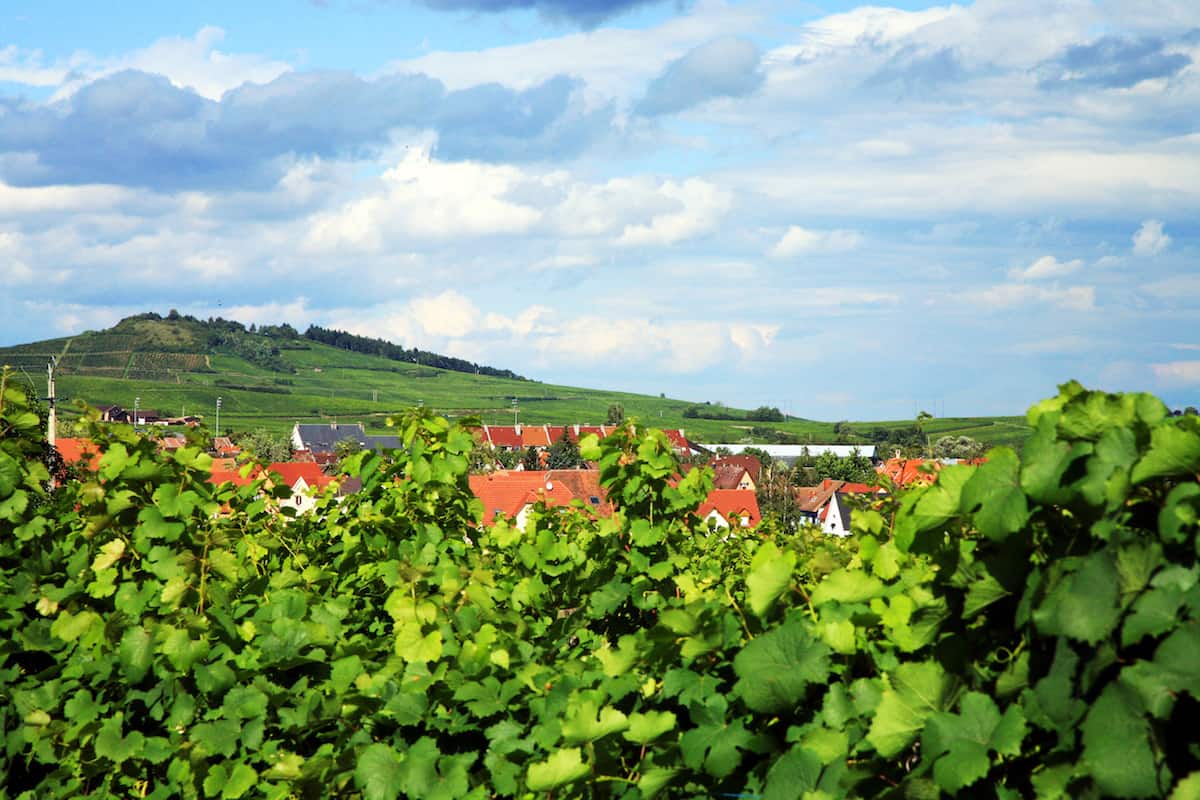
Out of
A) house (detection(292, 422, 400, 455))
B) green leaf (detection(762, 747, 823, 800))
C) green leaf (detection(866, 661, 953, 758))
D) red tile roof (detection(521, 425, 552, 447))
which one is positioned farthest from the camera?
red tile roof (detection(521, 425, 552, 447))

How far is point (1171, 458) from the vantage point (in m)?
2.25

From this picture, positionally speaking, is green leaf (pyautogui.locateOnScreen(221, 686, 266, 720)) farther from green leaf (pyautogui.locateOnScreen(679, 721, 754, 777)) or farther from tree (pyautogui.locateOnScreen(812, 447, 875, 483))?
tree (pyautogui.locateOnScreen(812, 447, 875, 483))

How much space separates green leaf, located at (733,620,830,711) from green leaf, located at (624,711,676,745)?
0.28 meters

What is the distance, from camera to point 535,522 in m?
7.92

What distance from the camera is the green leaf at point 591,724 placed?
3207 mm

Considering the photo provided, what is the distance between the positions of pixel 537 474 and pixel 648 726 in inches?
884

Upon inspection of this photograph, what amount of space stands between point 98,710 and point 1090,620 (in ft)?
14.3

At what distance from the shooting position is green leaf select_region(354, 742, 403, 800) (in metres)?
3.55

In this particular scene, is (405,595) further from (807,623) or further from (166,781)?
(807,623)

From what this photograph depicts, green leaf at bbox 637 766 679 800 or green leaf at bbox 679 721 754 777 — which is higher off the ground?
green leaf at bbox 679 721 754 777

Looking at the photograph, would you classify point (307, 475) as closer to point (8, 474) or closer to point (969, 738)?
point (8, 474)

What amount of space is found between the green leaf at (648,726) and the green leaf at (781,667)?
280 mm

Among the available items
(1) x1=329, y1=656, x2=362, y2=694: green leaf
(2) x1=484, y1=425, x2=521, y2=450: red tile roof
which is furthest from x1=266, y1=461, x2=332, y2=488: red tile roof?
(2) x1=484, y1=425, x2=521, y2=450: red tile roof

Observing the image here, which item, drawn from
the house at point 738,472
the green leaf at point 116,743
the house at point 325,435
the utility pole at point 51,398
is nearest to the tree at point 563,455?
the house at point 738,472
